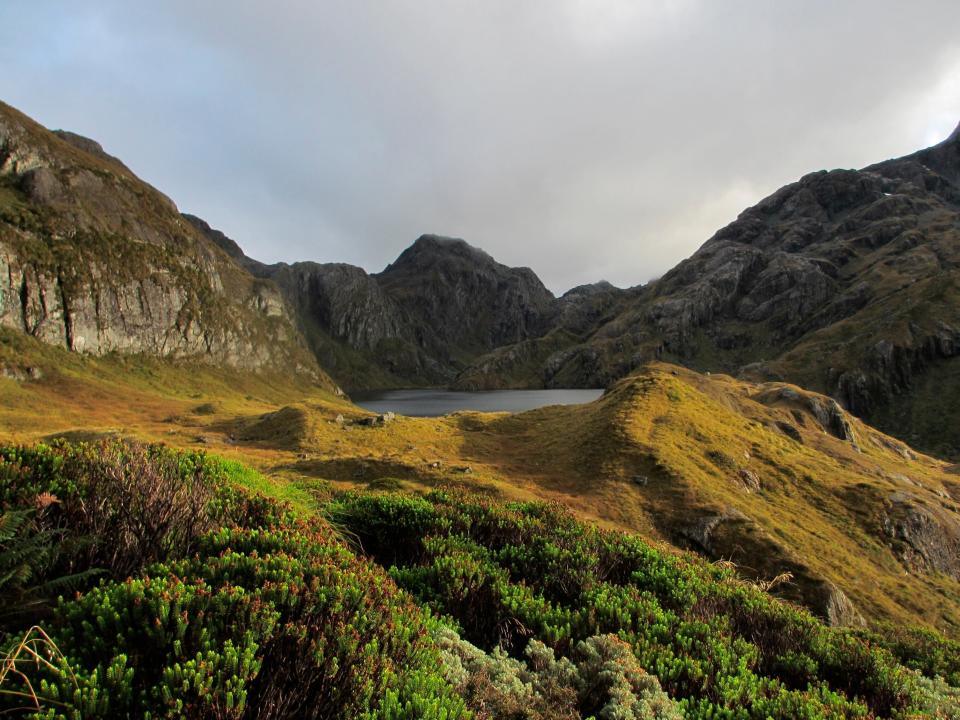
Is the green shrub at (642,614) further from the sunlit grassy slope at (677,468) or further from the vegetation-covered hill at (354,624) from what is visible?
the sunlit grassy slope at (677,468)

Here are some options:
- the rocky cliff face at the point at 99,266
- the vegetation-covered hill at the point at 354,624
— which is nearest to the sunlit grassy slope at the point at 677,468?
the vegetation-covered hill at the point at 354,624

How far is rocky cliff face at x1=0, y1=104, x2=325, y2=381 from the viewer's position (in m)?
90.1

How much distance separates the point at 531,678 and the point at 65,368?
106407 mm

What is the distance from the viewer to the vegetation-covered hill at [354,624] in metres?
4.19

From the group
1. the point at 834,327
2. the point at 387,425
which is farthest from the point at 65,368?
the point at 834,327

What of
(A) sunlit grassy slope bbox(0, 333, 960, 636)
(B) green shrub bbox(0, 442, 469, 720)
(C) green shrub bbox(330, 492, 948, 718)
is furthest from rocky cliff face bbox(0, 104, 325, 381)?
(C) green shrub bbox(330, 492, 948, 718)

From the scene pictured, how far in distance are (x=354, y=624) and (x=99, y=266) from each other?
436 feet

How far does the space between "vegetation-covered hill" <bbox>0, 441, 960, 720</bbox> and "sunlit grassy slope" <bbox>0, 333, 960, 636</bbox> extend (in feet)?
17.3

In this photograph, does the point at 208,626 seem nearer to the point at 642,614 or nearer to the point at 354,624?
the point at 354,624

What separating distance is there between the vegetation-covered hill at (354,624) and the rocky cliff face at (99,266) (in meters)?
108

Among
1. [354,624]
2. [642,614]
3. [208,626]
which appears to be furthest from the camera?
[642,614]

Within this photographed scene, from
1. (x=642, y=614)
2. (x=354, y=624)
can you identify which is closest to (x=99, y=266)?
(x=354, y=624)

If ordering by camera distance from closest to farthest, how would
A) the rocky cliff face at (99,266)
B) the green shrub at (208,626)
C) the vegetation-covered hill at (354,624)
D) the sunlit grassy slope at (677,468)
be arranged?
the green shrub at (208,626) < the vegetation-covered hill at (354,624) < the sunlit grassy slope at (677,468) < the rocky cliff face at (99,266)

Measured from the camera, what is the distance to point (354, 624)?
4973 mm
